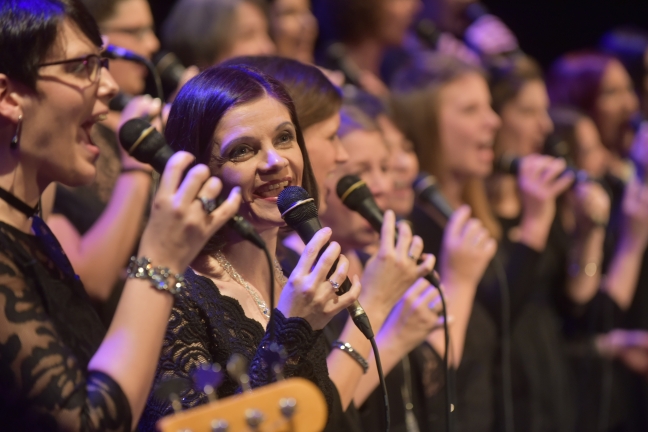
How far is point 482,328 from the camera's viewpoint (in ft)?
9.51

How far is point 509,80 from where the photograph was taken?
3.75 meters

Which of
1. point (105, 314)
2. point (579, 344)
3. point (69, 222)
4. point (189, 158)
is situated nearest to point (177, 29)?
point (69, 222)

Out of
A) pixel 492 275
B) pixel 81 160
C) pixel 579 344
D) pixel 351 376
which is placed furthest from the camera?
pixel 579 344

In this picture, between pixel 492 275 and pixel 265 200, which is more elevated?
pixel 265 200

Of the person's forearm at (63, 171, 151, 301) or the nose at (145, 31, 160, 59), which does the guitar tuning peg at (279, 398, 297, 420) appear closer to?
the person's forearm at (63, 171, 151, 301)

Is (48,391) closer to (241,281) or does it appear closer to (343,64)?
(241,281)

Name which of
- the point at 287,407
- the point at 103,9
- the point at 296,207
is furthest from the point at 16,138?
the point at 103,9

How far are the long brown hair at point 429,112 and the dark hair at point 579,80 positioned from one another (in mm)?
1165

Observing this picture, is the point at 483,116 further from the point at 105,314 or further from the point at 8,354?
Result: the point at 8,354

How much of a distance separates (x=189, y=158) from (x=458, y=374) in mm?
1641

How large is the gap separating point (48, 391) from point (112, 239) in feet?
3.14

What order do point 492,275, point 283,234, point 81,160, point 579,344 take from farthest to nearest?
point 579,344, point 492,275, point 283,234, point 81,160

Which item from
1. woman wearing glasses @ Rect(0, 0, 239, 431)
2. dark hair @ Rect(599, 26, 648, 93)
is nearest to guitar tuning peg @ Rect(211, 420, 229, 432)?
woman wearing glasses @ Rect(0, 0, 239, 431)

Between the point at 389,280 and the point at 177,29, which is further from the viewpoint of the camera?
the point at 177,29
